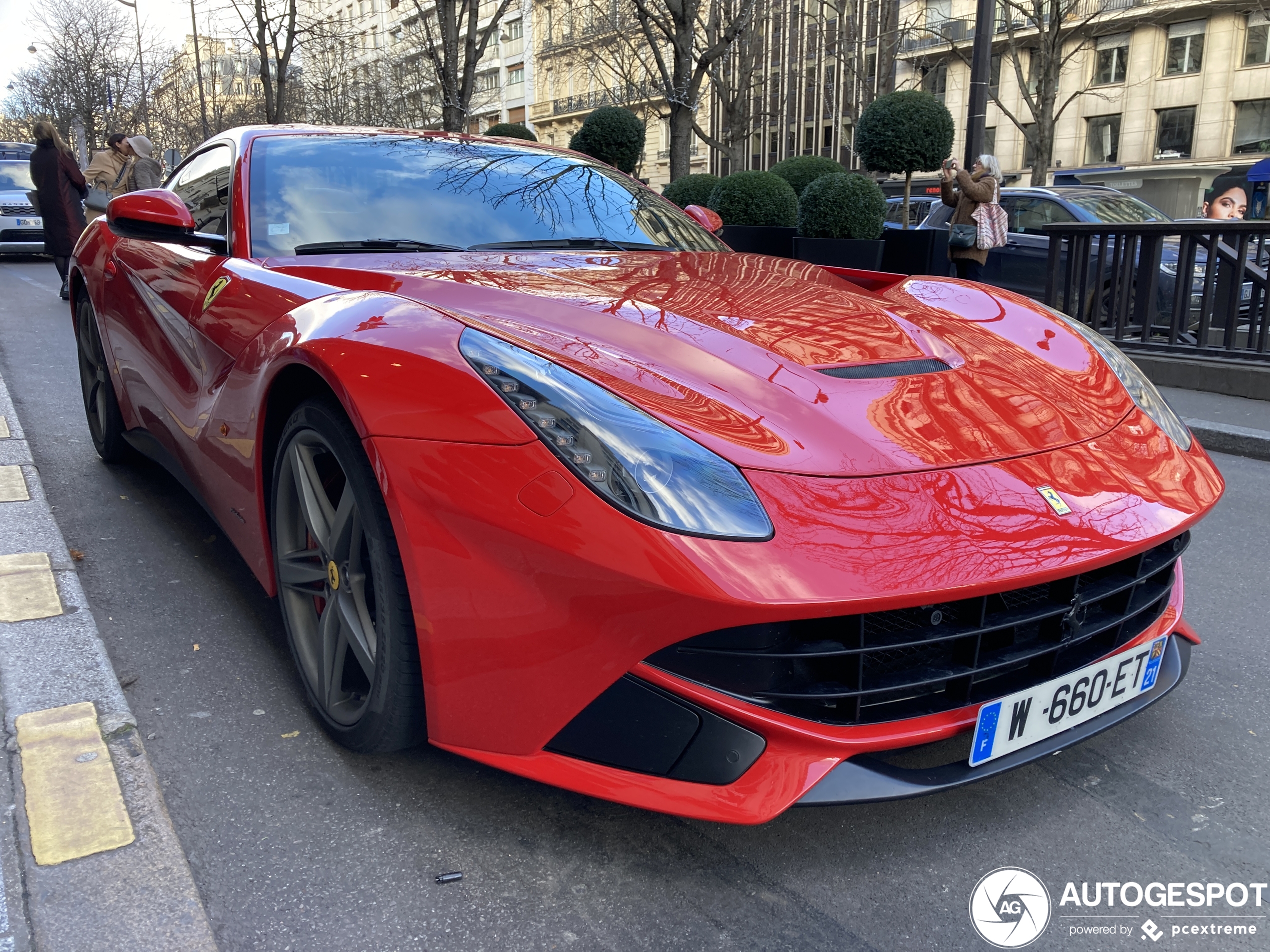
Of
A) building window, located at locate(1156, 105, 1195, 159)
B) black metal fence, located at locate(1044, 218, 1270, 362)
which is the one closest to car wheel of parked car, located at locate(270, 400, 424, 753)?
black metal fence, located at locate(1044, 218, 1270, 362)

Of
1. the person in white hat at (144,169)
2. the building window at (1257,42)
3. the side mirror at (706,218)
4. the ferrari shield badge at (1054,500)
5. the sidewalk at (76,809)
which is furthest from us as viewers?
the building window at (1257,42)

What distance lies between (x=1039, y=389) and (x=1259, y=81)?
3893 cm

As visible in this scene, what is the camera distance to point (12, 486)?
372 centimetres

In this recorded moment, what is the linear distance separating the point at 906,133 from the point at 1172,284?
4308mm

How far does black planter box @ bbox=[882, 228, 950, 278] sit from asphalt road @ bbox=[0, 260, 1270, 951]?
323 inches

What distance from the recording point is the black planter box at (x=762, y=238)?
424 inches

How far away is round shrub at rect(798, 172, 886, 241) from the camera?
9.97 meters

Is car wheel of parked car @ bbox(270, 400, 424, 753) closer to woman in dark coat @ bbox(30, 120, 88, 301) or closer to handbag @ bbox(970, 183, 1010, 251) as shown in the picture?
handbag @ bbox(970, 183, 1010, 251)

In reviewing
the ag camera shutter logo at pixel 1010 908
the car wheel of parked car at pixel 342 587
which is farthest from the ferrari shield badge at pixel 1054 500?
the car wheel of parked car at pixel 342 587

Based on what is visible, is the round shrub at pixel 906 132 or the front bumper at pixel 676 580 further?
the round shrub at pixel 906 132

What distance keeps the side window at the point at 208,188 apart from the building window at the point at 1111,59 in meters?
40.5

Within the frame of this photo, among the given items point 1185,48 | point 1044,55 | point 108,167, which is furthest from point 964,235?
point 1185,48

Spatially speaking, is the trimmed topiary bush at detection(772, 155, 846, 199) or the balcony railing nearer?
the trimmed topiary bush at detection(772, 155, 846, 199)

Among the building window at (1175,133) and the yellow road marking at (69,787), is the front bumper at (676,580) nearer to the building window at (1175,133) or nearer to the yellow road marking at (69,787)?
the yellow road marking at (69,787)
